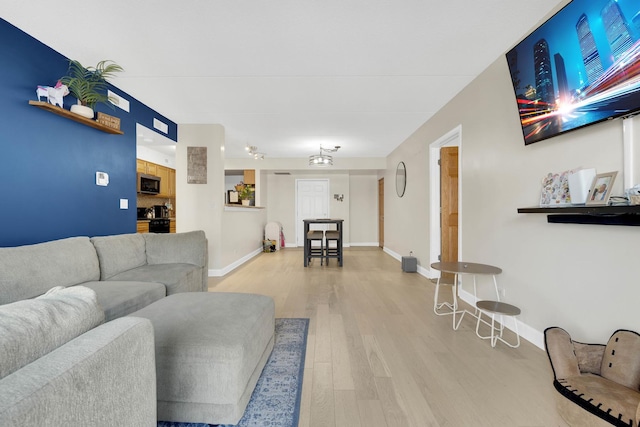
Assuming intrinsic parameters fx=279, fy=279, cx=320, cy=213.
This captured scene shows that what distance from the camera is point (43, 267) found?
191 cm

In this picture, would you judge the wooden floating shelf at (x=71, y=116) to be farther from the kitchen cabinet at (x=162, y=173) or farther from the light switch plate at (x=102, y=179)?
the kitchen cabinet at (x=162, y=173)

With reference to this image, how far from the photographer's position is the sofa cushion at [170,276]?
242 cm

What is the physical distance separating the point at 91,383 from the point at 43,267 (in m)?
1.83

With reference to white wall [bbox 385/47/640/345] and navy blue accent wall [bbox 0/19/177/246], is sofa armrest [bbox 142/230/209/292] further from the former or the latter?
white wall [bbox 385/47/640/345]

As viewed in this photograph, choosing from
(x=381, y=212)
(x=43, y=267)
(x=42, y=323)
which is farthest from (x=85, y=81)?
(x=381, y=212)

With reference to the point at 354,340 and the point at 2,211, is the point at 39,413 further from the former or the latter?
the point at 2,211

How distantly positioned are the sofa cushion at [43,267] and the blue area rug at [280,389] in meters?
1.29

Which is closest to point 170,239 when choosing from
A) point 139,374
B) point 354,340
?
point 354,340

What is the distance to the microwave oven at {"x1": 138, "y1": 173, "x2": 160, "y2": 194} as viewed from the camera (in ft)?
17.2

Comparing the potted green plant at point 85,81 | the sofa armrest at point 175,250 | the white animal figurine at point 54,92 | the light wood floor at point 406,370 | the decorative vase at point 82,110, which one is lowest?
the light wood floor at point 406,370

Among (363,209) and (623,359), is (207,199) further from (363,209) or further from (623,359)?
(363,209)

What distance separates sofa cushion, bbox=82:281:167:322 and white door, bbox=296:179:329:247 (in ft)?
19.0

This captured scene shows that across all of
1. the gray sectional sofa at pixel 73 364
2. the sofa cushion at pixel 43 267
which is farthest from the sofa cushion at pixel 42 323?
the sofa cushion at pixel 43 267

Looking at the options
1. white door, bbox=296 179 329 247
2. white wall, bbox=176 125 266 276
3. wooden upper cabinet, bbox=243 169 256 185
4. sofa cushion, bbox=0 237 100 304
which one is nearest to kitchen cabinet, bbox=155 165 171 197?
wooden upper cabinet, bbox=243 169 256 185
